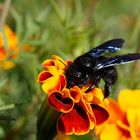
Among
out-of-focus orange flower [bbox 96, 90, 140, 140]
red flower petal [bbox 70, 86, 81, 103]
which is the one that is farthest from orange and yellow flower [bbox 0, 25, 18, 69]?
red flower petal [bbox 70, 86, 81, 103]

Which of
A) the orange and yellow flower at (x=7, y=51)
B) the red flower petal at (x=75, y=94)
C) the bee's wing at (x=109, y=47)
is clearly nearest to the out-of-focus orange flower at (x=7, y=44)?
the orange and yellow flower at (x=7, y=51)

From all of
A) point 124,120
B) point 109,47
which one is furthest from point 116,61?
point 124,120

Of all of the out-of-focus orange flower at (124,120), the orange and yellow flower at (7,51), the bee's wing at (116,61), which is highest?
the bee's wing at (116,61)

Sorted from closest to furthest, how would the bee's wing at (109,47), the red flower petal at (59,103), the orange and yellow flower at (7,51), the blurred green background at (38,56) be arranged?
the red flower petal at (59,103) < the bee's wing at (109,47) < the blurred green background at (38,56) < the orange and yellow flower at (7,51)

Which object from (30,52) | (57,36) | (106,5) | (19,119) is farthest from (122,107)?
(106,5)

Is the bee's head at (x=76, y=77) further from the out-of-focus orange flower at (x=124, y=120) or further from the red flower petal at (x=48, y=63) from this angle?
the out-of-focus orange flower at (x=124, y=120)

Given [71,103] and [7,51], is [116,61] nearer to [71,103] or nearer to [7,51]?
[71,103]

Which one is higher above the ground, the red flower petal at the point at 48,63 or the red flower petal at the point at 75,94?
the red flower petal at the point at 48,63
